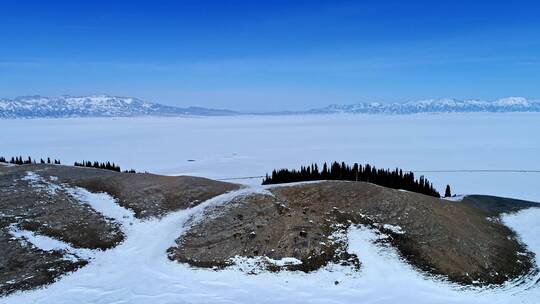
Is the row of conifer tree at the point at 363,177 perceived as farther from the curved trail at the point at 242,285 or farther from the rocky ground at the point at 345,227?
the curved trail at the point at 242,285

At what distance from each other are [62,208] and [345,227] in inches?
711

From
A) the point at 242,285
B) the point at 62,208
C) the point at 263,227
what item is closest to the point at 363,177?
the point at 263,227

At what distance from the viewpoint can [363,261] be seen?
23562mm

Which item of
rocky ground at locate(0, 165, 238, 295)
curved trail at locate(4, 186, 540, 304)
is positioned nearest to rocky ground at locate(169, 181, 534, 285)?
curved trail at locate(4, 186, 540, 304)

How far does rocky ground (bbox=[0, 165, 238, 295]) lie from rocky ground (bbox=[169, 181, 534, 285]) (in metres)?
4.52

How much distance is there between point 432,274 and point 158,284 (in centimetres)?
1367

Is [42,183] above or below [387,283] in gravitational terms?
above

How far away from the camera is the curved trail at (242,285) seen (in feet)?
65.8

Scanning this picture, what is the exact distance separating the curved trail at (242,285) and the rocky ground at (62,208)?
53.5 inches

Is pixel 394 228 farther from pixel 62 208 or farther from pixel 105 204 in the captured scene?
pixel 62 208

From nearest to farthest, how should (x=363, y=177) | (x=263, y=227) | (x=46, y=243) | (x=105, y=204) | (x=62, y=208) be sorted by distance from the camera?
(x=46, y=243)
(x=263, y=227)
(x=62, y=208)
(x=105, y=204)
(x=363, y=177)

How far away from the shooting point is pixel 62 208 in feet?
93.9

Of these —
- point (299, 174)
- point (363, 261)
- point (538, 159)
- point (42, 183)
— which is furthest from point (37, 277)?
point (538, 159)

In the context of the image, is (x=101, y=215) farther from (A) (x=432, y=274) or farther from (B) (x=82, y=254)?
(A) (x=432, y=274)
